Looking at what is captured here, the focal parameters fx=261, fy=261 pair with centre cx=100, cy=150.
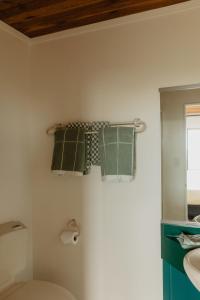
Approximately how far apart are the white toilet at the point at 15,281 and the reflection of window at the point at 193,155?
101 centimetres

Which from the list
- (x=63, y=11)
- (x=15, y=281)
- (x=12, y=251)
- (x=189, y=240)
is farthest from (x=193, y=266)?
(x=63, y=11)

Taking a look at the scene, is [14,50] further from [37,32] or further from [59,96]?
[59,96]

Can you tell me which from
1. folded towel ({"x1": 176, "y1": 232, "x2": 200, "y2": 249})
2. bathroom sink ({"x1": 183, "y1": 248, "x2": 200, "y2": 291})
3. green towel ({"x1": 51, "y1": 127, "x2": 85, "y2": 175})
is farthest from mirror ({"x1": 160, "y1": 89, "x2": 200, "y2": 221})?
green towel ({"x1": 51, "y1": 127, "x2": 85, "y2": 175})

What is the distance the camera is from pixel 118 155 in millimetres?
1682

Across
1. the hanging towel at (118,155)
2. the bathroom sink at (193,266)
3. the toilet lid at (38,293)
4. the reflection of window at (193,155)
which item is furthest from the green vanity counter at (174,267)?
the toilet lid at (38,293)

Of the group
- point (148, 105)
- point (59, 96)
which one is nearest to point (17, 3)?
point (59, 96)

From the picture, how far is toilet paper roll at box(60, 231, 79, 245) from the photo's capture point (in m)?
1.78

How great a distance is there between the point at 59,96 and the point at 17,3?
65cm

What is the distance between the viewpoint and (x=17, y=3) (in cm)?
157

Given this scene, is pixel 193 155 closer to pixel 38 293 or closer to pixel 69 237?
pixel 69 237

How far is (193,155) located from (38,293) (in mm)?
1271

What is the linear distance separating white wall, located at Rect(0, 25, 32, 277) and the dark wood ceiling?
0.18 m

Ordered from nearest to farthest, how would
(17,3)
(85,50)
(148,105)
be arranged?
(17,3), (148,105), (85,50)

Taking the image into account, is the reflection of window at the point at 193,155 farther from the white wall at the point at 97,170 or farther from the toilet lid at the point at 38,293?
the toilet lid at the point at 38,293
